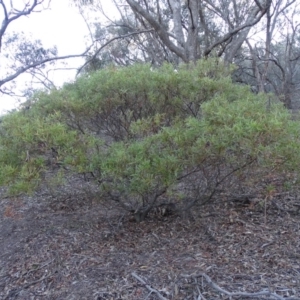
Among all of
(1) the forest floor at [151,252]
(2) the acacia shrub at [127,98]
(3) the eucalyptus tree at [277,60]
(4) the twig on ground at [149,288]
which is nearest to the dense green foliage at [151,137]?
Answer: (2) the acacia shrub at [127,98]

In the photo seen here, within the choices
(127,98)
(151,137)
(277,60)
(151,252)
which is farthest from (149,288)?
(277,60)

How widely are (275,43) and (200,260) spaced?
17.6 metres

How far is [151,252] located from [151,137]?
115 cm

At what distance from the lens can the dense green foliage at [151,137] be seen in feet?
12.6

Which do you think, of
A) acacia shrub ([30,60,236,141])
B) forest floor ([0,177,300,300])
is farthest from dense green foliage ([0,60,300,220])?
forest floor ([0,177,300,300])

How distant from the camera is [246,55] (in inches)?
→ 725

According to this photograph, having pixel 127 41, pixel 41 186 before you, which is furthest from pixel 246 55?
pixel 41 186

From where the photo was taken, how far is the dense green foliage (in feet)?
12.6

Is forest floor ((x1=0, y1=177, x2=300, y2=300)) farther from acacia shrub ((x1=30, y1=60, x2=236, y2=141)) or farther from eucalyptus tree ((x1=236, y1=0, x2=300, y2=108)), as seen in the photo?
eucalyptus tree ((x1=236, y1=0, x2=300, y2=108))

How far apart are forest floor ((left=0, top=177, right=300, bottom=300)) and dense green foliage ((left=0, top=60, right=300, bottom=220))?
0.35 metres

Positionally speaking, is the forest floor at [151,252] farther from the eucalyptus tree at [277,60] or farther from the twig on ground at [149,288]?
the eucalyptus tree at [277,60]

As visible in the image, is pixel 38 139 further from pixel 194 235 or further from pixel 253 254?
pixel 253 254

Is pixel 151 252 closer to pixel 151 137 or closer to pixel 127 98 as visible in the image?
pixel 151 137

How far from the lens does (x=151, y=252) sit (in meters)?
4.39
